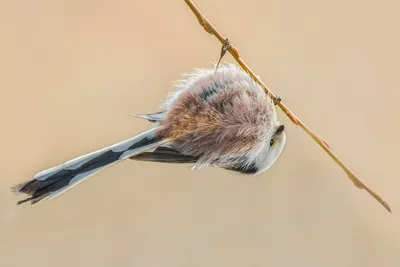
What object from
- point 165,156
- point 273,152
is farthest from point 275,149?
point 165,156

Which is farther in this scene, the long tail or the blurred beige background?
the blurred beige background

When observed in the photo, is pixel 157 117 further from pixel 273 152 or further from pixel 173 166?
pixel 173 166

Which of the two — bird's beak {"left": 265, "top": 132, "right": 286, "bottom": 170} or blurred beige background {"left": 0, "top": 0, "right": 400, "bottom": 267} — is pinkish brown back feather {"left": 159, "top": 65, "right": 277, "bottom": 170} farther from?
blurred beige background {"left": 0, "top": 0, "right": 400, "bottom": 267}

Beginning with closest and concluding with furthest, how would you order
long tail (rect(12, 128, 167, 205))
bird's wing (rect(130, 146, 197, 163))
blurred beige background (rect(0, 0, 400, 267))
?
long tail (rect(12, 128, 167, 205))
bird's wing (rect(130, 146, 197, 163))
blurred beige background (rect(0, 0, 400, 267))

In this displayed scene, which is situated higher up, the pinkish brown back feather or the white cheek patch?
the pinkish brown back feather

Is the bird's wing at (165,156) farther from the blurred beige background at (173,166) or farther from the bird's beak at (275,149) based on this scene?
the blurred beige background at (173,166)

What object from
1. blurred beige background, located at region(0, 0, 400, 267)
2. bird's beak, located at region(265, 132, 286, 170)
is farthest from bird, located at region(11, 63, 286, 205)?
blurred beige background, located at region(0, 0, 400, 267)
